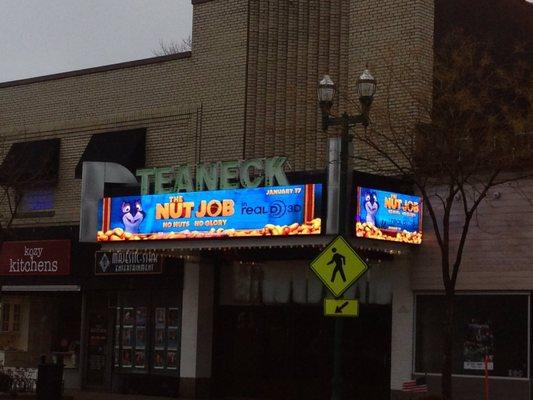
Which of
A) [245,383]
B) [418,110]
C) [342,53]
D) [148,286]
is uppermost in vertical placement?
[342,53]

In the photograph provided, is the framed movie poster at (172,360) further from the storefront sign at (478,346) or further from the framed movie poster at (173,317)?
the storefront sign at (478,346)

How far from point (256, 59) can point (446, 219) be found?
913cm

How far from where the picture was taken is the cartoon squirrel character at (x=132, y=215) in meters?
25.8

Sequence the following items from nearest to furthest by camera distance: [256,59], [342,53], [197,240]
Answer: [197,240], [342,53], [256,59]

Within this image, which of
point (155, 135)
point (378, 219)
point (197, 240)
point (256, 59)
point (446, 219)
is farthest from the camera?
point (155, 135)

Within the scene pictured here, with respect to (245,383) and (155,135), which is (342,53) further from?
(245,383)

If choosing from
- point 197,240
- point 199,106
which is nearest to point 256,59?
point 199,106

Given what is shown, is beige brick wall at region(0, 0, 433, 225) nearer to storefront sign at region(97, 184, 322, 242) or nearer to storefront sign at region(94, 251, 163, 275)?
storefront sign at region(94, 251, 163, 275)

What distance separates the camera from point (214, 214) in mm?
24453

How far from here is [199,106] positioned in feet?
96.5

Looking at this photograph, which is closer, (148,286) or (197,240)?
(197,240)

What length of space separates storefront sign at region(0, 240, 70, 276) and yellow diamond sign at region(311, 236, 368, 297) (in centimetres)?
1384

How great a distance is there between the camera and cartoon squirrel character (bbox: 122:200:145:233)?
1017 inches

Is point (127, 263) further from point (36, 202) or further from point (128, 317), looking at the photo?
point (36, 202)
